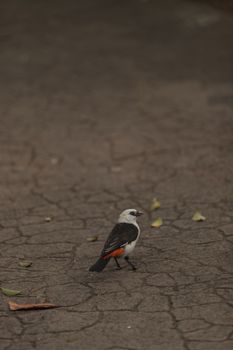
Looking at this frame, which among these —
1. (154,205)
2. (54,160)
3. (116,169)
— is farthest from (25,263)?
(54,160)

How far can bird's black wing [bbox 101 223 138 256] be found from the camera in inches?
272

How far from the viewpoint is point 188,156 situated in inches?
399

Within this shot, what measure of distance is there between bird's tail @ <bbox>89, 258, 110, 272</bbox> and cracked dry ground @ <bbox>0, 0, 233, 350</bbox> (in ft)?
0.49

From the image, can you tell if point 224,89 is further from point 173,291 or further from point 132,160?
point 173,291

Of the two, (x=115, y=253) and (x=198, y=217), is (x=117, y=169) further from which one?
(x=115, y=253)

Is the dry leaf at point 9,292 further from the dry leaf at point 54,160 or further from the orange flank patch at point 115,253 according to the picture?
the dry leaf at point 54,160

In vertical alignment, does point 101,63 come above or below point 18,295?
below

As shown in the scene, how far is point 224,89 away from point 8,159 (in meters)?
3.59

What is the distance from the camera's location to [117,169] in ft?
32.6

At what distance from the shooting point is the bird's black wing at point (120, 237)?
692 cm

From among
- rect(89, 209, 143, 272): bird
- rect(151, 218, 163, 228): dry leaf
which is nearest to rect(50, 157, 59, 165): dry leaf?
rect(151, 218, 163, 228): dry leaf

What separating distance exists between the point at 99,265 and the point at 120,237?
31cm

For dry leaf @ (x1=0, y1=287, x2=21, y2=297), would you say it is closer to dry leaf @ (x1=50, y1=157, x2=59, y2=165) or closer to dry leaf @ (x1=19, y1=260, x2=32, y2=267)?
dry leaf @ (x1=19, y1=260, x2=32, y2=267)

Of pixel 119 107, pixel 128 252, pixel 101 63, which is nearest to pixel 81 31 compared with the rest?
pixel 101 63
